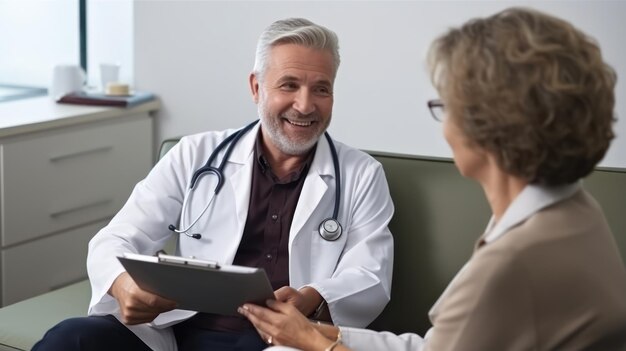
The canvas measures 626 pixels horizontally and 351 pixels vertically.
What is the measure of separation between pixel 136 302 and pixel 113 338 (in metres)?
0.12

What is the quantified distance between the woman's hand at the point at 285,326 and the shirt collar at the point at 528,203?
0.46 metres

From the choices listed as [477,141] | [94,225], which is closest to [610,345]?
[477,141]

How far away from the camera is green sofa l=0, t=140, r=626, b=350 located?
2297 millimetres

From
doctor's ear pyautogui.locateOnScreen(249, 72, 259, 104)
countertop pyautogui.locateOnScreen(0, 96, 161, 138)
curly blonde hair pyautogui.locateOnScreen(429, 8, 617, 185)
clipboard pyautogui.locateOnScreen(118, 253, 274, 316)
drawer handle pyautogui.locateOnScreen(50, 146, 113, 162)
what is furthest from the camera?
drawer handle pyautogui.locateOnScreen(50, 146, 113, 162)

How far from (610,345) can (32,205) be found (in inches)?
80.1

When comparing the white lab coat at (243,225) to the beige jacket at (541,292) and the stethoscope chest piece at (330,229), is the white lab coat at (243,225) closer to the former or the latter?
the stethoscope chest piece at (330,229)

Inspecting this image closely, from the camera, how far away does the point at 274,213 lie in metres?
2.25

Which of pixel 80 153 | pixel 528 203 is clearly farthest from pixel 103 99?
pixel 528 203

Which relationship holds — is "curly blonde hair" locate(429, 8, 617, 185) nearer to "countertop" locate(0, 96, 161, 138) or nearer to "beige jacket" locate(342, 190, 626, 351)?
"beige jacket" locate(342, 190, 626, 351)

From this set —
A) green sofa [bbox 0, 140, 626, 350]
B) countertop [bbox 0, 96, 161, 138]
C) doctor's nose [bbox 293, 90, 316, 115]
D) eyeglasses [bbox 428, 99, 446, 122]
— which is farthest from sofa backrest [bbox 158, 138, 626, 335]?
countertop [bbox 0, 96, 161, 138]

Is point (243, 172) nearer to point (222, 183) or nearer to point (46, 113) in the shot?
point (222, 183)

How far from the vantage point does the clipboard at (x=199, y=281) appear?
172cm

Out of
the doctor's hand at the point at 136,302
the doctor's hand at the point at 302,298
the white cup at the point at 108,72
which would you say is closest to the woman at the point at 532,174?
the doctor's hand at the point at 302,298

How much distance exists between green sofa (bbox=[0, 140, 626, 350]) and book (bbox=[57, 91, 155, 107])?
3.10 ft
